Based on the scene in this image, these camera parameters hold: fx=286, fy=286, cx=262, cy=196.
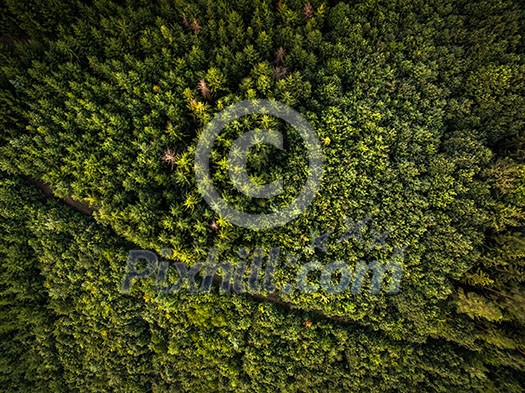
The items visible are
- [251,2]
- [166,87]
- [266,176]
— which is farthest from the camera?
[251,2]

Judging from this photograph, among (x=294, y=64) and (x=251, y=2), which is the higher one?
(x=251, y=2)

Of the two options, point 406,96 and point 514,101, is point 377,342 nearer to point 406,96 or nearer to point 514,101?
point 406,96

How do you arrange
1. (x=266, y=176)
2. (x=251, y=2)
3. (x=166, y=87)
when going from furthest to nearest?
(x=251, y=2), (x=166, y=87), (x=266, y=176)

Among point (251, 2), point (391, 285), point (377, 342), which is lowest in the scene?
point (377, 342)

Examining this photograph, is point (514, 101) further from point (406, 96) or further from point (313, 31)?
point (313, 31)

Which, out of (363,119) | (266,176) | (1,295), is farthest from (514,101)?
(1,295)

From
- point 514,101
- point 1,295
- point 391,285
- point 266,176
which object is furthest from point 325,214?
point 1,295

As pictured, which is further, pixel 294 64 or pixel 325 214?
pixel 294 64
